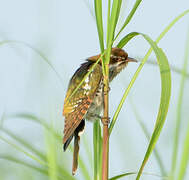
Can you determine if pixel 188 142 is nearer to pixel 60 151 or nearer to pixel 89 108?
pixel 60 151

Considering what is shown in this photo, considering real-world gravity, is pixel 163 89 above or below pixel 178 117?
above

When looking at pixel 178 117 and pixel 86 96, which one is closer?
pixel 178 117

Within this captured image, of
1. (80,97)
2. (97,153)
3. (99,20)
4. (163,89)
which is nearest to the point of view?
(163,89)

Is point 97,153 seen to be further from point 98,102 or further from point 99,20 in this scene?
point 98,102

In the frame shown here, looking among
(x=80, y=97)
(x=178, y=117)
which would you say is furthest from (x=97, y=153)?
(x=80, y=97)

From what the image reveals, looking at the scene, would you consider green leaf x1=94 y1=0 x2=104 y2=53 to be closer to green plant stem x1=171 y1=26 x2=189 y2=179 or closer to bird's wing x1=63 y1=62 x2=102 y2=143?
green plant stem x1=171 y1=26 x2=189 y2=179

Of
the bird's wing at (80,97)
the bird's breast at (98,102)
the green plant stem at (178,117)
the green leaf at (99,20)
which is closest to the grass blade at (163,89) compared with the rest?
the green plant stem at (178,117)

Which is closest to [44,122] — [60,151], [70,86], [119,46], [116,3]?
[60,151]

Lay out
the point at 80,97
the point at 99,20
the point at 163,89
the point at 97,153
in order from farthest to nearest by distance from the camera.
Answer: the point at 80,97 < the point at 97,153 < the point at 99,20 < the point at 163,89

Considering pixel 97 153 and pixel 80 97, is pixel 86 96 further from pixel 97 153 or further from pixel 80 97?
pixel 97 153

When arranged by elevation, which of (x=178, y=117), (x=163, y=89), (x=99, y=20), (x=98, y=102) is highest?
(x=99, y=20)

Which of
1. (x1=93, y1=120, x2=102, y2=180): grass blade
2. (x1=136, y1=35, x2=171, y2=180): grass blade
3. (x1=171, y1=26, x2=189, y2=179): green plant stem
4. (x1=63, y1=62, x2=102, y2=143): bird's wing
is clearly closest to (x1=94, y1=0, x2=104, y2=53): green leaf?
(x1=136, y1=35, x2=171, y2=180): grass blade

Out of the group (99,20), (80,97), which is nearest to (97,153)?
(99,20)
